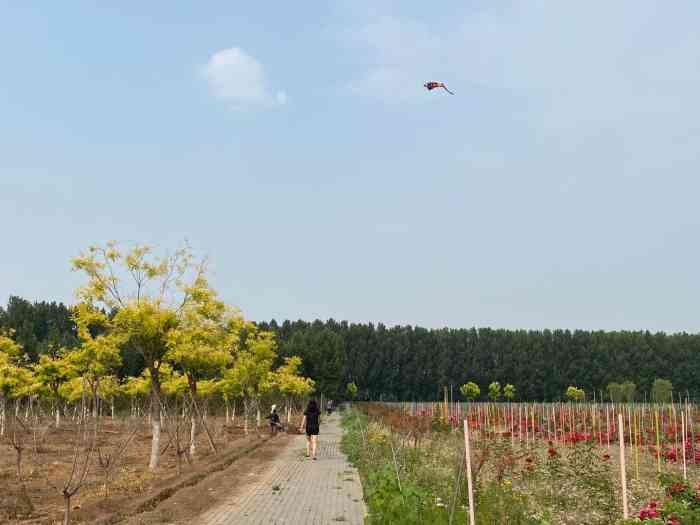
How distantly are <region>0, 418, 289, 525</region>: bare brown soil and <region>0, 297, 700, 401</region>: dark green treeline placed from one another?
63.4m

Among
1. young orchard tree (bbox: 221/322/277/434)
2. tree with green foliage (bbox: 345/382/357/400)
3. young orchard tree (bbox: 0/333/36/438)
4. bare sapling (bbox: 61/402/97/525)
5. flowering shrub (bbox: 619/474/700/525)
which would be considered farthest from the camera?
tree with green foliage (bbox: 345/382/357/400)

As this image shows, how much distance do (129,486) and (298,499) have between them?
14.6ft

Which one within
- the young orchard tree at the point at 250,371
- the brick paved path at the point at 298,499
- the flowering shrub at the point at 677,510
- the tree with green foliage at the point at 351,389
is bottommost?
the tree with green foliage at the point at 351,389

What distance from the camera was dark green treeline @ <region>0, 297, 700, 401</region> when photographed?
290ft

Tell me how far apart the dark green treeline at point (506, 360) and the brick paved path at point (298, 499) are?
225ft

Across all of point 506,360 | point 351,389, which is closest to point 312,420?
point 351,389

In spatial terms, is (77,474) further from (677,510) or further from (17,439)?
(677,510)

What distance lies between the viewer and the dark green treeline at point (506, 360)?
290ft

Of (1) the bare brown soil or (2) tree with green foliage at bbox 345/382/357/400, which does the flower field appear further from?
(2) tree with green foliage at bbox 345/382/357/400

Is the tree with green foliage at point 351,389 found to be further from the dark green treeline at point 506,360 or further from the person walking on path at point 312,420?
the person walking on path at point 312,420

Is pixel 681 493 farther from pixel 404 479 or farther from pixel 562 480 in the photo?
pixel 562 480

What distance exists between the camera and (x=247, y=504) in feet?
41.3

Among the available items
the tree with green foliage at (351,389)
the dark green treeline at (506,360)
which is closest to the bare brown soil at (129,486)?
the tree with green foliage at (351,389)

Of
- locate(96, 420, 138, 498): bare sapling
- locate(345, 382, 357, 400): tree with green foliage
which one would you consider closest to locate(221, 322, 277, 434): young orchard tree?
locate(96, 420, 138, 498): bare sapling
